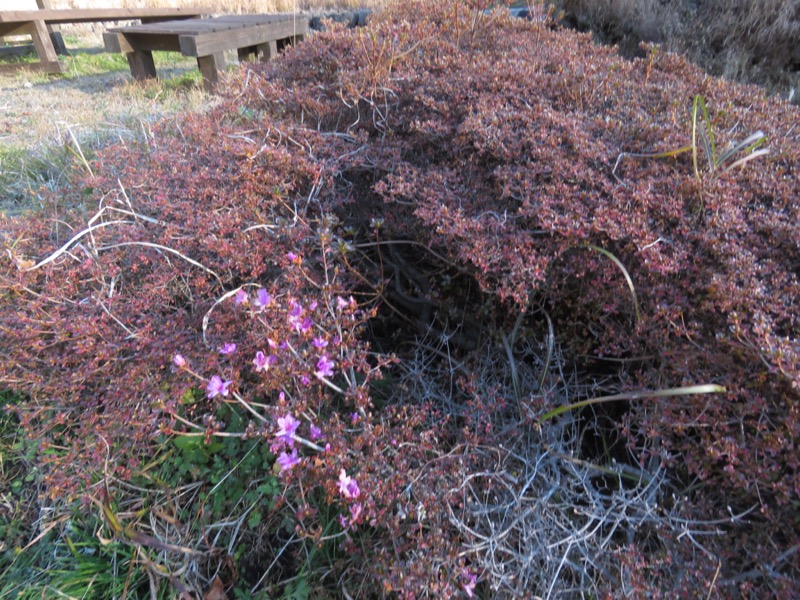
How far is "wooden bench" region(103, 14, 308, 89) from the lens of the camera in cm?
583

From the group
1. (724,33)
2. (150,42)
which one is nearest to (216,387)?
(724,33)

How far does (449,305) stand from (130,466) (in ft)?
4.08

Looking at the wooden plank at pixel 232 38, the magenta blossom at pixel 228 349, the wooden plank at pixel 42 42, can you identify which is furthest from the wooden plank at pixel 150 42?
the magenta blossom at pixel 228 349

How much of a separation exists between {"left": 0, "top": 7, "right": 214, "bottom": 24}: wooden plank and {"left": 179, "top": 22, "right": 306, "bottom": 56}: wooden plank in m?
2.78

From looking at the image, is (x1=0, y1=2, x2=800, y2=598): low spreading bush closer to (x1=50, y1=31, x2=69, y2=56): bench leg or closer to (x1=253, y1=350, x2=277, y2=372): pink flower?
(x1=253, y1=350, x2=277, y2=372): pink flower

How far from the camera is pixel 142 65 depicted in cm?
689

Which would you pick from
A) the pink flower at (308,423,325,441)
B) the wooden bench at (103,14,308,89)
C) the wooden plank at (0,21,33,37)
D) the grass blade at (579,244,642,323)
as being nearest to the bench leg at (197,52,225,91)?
the wooden bench at (103,14,308,89)

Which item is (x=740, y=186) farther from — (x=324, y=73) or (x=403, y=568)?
(x=324, y=73)

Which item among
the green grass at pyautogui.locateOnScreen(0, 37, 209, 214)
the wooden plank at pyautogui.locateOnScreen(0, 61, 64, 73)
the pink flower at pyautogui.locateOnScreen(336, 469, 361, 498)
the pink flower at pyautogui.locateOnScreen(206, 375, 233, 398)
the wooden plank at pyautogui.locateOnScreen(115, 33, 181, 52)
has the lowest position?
the wooden plank at pyautogui.locateOnScreen(0, 61, 64, 73)

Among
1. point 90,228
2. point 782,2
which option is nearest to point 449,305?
point 90,228

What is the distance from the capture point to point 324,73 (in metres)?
2.73

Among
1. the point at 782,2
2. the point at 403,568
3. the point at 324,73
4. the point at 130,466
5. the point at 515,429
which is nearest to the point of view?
the point at 403,568

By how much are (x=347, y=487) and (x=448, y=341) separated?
0.82 meters

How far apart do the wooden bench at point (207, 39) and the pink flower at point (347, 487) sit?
18.3ft
